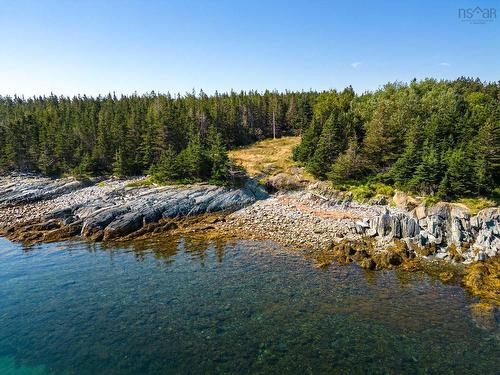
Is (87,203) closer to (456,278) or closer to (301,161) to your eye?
(301,161)

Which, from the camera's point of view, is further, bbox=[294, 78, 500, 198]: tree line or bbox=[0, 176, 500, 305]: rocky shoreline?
bbox=[294, 78, 500, 198]: tree line

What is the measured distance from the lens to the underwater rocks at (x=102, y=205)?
167 ft

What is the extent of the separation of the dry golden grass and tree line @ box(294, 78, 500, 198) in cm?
484

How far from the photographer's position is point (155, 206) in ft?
185

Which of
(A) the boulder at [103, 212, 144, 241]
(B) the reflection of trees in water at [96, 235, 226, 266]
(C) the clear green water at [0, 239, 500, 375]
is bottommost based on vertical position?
(B) the reflection of trees in water at [96, 235, 226, 266]

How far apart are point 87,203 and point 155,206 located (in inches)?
513

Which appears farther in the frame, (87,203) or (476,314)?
(87,203)

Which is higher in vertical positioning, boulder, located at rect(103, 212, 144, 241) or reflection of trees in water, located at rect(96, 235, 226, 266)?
boulder, located at rect(103, 212, 144, 241)

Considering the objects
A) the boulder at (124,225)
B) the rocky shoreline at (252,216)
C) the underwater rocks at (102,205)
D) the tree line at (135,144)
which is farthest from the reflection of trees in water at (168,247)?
the tree line at (135,144)

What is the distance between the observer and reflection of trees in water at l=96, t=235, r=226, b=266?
1647 inches

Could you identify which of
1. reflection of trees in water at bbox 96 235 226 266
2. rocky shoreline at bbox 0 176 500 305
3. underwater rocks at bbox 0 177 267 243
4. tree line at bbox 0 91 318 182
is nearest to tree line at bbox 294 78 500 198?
rocky shoreline at bbox 0 176 500 305

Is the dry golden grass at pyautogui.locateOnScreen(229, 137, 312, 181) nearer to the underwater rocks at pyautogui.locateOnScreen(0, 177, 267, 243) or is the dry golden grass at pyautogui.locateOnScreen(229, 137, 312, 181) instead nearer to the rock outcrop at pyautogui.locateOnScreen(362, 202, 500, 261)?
the underwater rocks at pyautogui.locateOnScreen(0, 177, 267, 243)

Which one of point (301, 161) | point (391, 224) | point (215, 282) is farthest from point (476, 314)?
point (301, 161)

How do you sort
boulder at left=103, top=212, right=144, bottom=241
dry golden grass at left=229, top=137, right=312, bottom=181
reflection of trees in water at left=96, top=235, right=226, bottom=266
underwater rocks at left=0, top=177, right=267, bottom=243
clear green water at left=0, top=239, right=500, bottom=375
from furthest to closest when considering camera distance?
dry golden grass at left=229, top=137, right=312, bottom=181, underwater rocks at left=0, top=177, right=267, bottom=243, boulder at left=103, top=212, right=144, bottom=241, reflection of trees in water at left=96, top=235, right=226, bottom=266, clear green water at left=0, top=239, right=500, bottom=375
